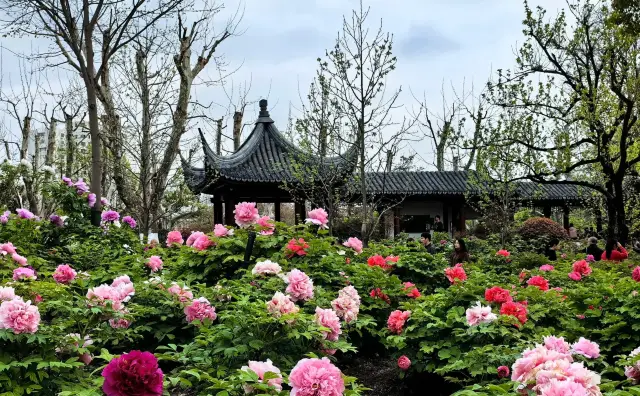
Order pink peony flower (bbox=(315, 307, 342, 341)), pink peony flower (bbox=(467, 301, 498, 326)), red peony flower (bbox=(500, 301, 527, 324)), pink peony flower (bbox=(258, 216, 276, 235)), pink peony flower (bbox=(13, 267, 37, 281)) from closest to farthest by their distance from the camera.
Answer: pink peony flower (bbox=(315, 307, 342, 341))
pink peony flower (bbox=(467, 301, 498, 326))
red peony flower (bbox=(500, 301, 527, 324))
pink peony flower (bbox=(13, 267, 37, 281))
pink peony flower (bbox=(258, 216, 276, 235))

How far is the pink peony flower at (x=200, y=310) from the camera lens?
3652mm

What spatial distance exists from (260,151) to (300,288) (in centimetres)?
1603

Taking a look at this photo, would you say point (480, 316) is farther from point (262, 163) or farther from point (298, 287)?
point (262, 163)

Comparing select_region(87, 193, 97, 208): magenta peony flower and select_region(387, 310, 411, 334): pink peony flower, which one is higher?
select_region(87, 193, 97, 208): magenta peony flower

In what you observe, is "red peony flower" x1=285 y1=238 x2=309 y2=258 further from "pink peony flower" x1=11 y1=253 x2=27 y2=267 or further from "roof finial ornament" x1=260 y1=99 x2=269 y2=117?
"roof finial ornament" x1=260 y1=99 x2=269 y2=117

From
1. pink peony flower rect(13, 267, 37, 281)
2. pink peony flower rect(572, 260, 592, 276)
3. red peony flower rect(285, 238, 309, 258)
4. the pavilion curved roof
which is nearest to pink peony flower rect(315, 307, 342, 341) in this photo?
red peony flower rect(285, 238, 309, 258)

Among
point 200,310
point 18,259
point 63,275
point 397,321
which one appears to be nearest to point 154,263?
point 63,275

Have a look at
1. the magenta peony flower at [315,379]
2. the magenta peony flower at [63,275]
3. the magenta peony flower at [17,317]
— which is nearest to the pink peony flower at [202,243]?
the magenta peony flower at [63,275]

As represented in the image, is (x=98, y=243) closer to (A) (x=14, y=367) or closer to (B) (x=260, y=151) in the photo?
(A) (x=14, y=367)

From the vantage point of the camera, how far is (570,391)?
1901 mm

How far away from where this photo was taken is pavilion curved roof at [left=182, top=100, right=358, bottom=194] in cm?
1579

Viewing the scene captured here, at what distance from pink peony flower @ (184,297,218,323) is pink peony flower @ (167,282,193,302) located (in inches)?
7.7

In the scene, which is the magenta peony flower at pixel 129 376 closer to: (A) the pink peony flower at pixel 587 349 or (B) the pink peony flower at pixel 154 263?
(A) the pink peony flower at pixel 587 349

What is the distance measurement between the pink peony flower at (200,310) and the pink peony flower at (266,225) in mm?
1450
